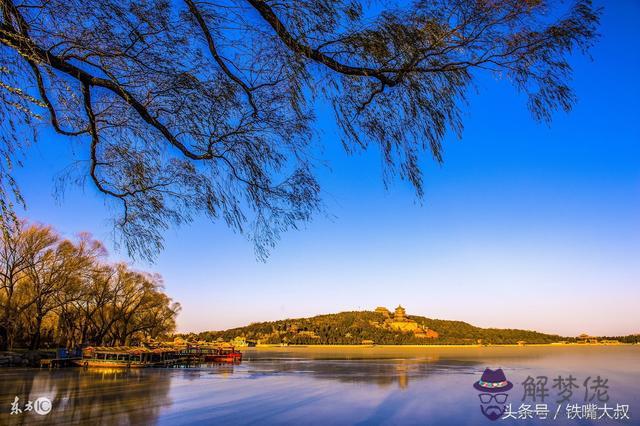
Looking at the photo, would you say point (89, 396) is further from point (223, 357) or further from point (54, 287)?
point (223, 357)

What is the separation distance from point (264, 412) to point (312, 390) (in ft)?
23.0

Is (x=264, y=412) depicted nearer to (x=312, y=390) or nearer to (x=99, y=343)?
(x=312, y=390)

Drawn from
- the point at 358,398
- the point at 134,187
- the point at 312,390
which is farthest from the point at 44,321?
the point at 134,187

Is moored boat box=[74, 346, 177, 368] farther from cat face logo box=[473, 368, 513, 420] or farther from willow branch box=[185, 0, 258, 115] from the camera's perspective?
willow branch box=[185, 0, 258, 115]

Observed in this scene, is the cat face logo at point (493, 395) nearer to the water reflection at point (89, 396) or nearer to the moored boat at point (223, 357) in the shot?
the water reflection at point (89, 396)

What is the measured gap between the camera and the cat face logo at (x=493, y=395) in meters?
→ 17.8

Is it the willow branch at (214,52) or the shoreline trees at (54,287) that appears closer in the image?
the willow branch at (214,52)

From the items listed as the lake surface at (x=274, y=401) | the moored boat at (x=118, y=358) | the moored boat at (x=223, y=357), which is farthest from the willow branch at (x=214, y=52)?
the moored boat at (x=223, y=357)

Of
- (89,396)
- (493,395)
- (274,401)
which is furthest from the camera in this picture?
(493,395)

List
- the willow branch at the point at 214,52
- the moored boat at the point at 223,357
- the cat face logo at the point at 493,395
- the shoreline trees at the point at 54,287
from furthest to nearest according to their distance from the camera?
the moored boat at the point at 223,357, the shoreline trees at the point at 54,287, the cat face logo at the point at 493,395, the willow branch at the point at 214,52

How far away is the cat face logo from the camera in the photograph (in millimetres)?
17844

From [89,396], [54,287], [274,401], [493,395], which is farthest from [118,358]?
[493,395]

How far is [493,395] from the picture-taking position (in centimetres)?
2370

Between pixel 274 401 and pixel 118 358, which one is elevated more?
pixel 118 358
